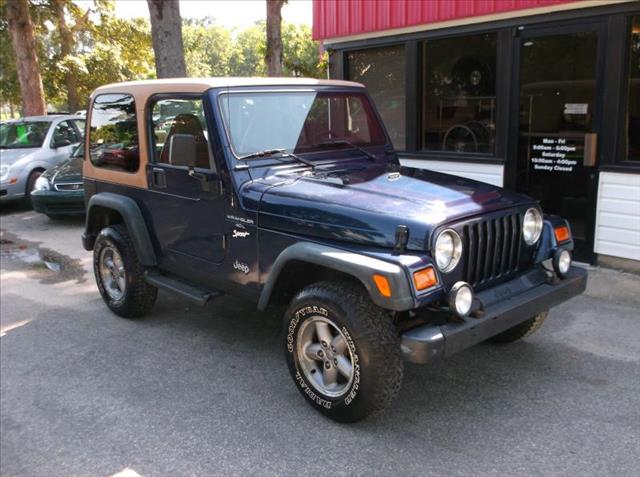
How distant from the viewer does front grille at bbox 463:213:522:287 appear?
3.36 metres

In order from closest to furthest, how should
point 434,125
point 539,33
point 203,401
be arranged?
point 203,401 < point 539,33 < point 434,125

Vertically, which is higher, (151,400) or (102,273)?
(102,273)

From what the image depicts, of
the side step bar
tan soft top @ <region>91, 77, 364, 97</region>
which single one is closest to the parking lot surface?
the side step bar

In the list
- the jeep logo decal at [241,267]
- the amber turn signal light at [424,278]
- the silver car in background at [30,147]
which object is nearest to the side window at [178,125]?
the jeep logo decal at [241,267]

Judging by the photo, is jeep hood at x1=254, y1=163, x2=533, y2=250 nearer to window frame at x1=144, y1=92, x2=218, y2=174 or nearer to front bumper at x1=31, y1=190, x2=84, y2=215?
window frame at x1=144, y1=92, x2=218, y2=174

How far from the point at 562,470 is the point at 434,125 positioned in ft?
17.5

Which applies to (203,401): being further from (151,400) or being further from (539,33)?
(539,33)

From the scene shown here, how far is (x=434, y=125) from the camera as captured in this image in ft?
25.0

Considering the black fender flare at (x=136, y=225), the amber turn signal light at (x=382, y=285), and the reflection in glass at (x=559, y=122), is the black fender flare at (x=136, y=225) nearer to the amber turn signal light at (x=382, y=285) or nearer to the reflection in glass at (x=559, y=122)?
the amber turn signal light at (x=382, y=285)

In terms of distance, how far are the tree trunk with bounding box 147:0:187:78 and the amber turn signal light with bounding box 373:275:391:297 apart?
6961 mm

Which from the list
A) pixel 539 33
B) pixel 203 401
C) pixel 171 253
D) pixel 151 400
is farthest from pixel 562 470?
pixel 539 33

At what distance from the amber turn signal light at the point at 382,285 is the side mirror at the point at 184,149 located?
1.78m

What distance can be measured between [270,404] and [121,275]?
2182mm

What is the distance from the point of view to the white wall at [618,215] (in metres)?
5.79
